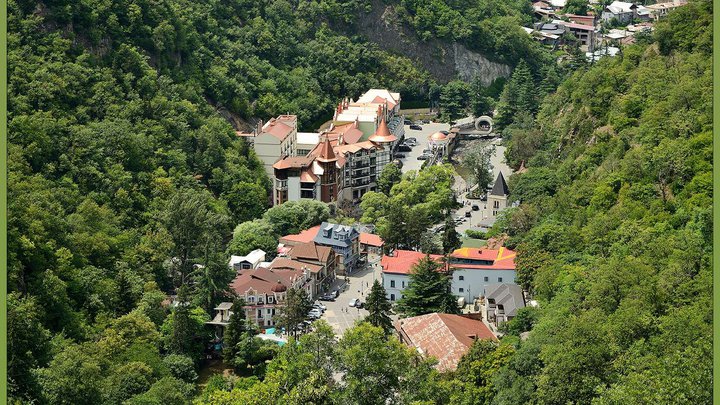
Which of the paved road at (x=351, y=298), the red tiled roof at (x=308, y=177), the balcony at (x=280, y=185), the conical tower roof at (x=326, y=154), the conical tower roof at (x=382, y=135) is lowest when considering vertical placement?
the paved road at (x=351, y=298)

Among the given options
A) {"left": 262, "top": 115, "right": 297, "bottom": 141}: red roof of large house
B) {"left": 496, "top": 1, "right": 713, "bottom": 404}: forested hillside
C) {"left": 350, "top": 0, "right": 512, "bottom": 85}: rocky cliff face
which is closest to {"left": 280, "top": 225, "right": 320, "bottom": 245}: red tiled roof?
→ {"left": 496, "top": 1, "right": 713, "bottom": 404}: forested hillside

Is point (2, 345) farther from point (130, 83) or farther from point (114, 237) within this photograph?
point (130, 83)

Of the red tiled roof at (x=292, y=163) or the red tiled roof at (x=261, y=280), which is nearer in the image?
the red tiled roof at (x=261, y=280)

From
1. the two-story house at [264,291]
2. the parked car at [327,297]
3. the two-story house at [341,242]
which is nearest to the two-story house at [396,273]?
the parked car at [327,297]

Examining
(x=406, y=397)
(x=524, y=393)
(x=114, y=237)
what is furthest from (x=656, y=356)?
(x=114, y=237)

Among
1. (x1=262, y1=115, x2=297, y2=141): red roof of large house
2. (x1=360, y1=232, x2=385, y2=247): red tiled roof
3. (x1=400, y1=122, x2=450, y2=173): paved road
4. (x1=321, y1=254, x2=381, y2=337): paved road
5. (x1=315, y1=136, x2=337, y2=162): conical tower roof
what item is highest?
(x1=262, y1=115, x2=297, y2=141): red roof of large house

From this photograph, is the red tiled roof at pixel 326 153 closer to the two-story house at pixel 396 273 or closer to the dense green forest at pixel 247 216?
the dense green forest at pixel 247 216

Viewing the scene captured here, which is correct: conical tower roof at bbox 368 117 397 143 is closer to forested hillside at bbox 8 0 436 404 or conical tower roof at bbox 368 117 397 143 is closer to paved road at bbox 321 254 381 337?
forested hillside at bbox 8 0 436 404
